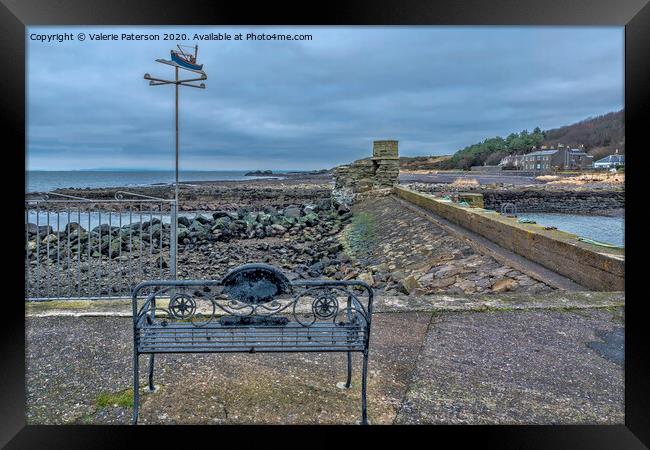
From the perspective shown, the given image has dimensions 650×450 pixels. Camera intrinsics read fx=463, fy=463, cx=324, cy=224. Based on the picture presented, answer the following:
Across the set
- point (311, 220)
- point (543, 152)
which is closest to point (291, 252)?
point (311, 220)

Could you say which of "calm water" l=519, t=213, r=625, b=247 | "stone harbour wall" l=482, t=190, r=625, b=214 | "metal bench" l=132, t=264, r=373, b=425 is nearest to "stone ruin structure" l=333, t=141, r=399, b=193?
"calm water" l=519, t=213, r=625, b=247

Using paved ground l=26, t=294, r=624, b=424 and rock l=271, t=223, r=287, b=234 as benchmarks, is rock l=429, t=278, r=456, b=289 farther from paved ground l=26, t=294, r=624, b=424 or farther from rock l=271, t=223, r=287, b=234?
rock l=271, t=223, r=287, b=234

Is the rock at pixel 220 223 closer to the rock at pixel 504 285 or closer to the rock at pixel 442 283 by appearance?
the rock at pixel 442 283

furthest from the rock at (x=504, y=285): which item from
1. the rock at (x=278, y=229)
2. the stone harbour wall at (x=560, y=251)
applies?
the rock at (x=278, y=229)

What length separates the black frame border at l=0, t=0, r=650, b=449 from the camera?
8.22ft

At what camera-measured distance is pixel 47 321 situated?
3.80m

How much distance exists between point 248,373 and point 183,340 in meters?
0.63

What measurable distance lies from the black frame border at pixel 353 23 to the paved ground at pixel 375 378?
0.26 feet

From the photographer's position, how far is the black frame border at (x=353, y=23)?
251cm

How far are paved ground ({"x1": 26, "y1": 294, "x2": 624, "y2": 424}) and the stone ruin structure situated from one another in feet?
56.7

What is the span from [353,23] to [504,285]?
462cm

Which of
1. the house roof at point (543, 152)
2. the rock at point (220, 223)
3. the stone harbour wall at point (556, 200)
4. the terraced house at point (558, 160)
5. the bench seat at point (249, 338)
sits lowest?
the bench seat at point (249, 338)
